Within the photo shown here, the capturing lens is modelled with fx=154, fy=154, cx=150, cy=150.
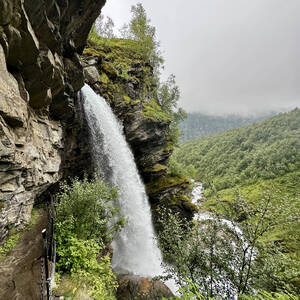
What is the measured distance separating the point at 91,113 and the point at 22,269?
557 inches

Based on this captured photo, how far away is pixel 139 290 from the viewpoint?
12602 mm

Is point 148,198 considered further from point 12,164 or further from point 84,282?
point 12,164

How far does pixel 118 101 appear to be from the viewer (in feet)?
74.9

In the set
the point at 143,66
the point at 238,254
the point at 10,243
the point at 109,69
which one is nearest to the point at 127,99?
the point at 109,69

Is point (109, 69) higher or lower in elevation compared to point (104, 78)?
higher

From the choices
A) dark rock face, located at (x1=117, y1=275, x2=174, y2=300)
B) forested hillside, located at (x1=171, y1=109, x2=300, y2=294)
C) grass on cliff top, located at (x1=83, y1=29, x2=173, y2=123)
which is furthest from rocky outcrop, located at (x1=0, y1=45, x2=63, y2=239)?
grass on cliff top, located at (x1=83, y1=29, x2=173, y2=123)

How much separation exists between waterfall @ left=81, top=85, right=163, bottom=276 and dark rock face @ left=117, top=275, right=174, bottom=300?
2.95 meters

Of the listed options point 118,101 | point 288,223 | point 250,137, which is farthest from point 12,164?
point 250,137

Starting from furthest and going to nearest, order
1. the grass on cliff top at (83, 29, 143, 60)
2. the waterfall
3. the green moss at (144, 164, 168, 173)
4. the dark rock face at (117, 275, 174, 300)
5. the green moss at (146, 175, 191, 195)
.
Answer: the grass on cliff top at (83, 29, 143, 60)
the green moss at (144, 164, 168, 173)
the green moss at (146, 175, 191, 195)
the waterfall
the dark rock face at (117, 275, 174, 300)

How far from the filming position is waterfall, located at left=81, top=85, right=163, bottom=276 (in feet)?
Answer: 56.5

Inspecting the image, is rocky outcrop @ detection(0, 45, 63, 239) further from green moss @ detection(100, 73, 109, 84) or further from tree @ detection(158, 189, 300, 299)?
green moss @ detection(100, 73, 109, 84)

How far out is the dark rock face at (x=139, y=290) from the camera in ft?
39.2

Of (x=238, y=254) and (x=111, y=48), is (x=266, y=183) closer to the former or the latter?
(x=238, y=254)

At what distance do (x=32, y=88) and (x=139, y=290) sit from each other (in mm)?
16846
